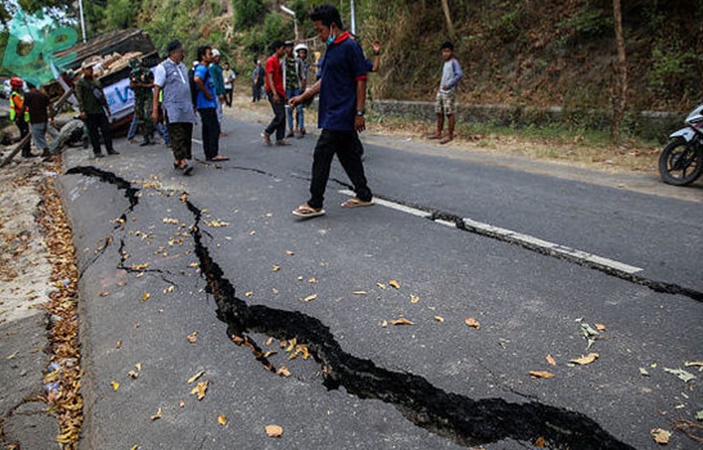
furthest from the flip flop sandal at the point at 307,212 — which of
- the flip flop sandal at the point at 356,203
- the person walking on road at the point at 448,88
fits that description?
the person walking on road at the point at 448,88

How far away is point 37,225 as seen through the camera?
21.1 feet

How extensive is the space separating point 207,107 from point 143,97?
11.8ft

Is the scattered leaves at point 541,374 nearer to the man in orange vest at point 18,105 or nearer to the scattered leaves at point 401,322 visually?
the scattered leaves at point 401,322

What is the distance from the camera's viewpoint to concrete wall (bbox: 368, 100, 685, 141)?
333 inches

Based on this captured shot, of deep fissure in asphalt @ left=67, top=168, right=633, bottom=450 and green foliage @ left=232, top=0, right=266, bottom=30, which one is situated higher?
green foliage @ left=232, top=0, right=266, bottom=30

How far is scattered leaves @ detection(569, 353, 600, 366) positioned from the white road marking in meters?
1.27

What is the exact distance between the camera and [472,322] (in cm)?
296

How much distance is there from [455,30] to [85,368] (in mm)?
13697

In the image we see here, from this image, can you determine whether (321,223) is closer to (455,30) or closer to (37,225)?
(37,225)

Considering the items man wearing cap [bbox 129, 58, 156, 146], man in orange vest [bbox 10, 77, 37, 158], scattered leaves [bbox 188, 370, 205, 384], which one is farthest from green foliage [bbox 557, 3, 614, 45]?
man in orange vest [bbox 10, 77, 37, 158]

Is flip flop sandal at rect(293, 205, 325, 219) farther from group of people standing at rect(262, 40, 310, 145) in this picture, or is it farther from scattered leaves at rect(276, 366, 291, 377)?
group of people standing at rect(262, 40, 310, 145)

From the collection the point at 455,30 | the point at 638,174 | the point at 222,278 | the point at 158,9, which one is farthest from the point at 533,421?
the point at 158,9

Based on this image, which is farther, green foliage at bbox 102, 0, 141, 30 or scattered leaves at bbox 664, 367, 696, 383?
green foliage at bbox 102, 0, 141, 30

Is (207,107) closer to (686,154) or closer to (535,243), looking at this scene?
(535,243)
